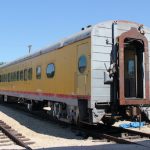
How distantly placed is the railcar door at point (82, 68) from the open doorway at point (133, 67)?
→ 4.63ft

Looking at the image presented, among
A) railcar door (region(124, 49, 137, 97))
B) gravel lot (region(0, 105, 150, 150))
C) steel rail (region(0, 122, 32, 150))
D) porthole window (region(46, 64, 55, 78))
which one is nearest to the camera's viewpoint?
gravel lot (region(0, 105, 150, 150))

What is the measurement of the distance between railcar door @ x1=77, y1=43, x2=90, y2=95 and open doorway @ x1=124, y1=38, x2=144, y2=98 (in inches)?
55.6

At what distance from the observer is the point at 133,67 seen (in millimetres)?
12305

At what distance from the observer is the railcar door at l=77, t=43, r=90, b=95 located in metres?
11.4

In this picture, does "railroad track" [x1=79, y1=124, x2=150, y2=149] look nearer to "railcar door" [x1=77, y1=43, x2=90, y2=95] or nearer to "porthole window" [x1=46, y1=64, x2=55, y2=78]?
"railcar door" [x1=77, y1=43, x2=90, y2=95]

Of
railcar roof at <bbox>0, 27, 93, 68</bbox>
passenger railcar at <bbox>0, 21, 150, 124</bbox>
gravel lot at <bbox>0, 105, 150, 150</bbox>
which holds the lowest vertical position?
gravel lot at <bbox>0, 105, 150, 150</bbox>

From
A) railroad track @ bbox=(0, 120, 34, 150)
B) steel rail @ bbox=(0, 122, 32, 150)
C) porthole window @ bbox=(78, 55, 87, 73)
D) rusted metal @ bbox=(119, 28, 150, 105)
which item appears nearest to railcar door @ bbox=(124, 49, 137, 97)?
rusted metal @ bbox=(119, 28, 150, 105)

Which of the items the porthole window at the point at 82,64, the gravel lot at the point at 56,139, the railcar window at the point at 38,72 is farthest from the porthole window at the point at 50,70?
the porthole window at the point at 82,64

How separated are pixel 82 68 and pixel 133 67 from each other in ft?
6.09

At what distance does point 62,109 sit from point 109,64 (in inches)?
130

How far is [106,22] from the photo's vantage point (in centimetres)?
1155

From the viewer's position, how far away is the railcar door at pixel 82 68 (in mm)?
11364

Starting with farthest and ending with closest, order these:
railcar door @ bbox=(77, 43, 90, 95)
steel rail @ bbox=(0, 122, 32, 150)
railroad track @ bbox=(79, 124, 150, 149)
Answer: railcar door @ bbox=(77, 43, 90, 95), railroad track @ bbox=(79, 124, 150, 149), steel rail @ bbox=(0, 122, 32, 150)

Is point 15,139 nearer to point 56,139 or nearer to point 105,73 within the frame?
→ point 56,139
